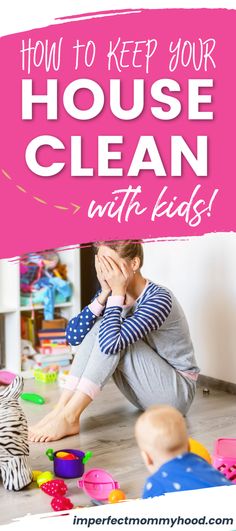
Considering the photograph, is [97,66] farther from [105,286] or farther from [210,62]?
[105,286]

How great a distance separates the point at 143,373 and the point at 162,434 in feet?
3.45

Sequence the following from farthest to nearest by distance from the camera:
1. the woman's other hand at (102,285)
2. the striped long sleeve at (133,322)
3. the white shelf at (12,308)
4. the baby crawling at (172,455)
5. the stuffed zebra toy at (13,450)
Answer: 1. the white shelf at (12,308)
2. the woman's other hand at (102,285)
3. the striped long sleeve at (133,322)
4. the stuffed zebra toy at (13,450)
5. the baby crawling at (172,455)

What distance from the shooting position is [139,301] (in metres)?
2.30

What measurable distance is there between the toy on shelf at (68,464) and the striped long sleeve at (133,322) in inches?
12.6

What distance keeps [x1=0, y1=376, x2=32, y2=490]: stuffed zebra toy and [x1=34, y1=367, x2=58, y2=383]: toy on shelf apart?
0.98 meters

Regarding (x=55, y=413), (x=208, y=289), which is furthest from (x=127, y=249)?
(x=208, y=289)

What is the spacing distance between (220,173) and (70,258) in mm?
754

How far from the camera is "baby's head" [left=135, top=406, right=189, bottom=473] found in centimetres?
122

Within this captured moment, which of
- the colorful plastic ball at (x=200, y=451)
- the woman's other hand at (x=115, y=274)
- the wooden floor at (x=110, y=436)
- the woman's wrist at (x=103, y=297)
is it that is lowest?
the wooden floor at (x=110, y=436)

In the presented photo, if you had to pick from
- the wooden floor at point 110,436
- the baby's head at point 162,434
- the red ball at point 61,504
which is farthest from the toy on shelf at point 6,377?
the baby's head at point 162,434

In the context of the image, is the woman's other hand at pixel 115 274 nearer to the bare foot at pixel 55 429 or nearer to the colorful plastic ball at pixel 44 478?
the bare foot at pixel 55 429

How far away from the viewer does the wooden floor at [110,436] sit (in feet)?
5.89

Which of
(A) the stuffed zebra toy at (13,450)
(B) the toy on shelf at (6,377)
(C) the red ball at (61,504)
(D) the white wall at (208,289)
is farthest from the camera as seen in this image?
(B) the toy on shelf at (6,377)

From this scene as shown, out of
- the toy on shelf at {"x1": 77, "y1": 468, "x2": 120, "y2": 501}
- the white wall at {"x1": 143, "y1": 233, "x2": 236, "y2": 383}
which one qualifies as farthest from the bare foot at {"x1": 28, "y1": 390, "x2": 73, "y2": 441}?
the white wall at {"x1": 143, "y1": 233, "x2": 236, "y2": 383}
